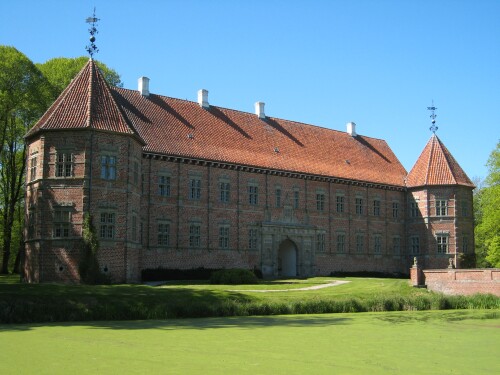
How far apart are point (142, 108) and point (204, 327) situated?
20955 mm

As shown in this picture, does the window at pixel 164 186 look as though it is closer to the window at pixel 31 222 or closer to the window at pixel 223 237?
the window at pixel 223 237

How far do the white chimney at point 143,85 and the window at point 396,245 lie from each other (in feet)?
66.6

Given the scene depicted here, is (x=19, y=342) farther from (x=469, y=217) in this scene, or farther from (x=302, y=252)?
(x=469, y=217)

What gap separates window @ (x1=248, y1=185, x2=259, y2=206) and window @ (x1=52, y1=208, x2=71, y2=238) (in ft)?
39.9

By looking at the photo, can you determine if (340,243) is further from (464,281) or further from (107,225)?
(107,225)

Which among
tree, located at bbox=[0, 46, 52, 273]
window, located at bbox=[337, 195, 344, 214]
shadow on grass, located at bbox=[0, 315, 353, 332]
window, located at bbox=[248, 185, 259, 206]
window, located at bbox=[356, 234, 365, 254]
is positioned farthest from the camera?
window, located at bbox=[356, 234, 365, 254]

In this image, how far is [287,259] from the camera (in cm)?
3981

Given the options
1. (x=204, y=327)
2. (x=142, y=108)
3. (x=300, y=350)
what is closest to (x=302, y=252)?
(x=142, y=108)

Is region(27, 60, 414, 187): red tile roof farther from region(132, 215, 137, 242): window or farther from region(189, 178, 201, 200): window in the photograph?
region(132, 215, 137, 242): window

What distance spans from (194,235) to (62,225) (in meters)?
8.53

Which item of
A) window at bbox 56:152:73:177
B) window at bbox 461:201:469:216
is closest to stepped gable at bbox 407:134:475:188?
window at bbox 461:201:469:216

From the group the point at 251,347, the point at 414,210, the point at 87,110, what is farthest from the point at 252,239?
the point at 251,347

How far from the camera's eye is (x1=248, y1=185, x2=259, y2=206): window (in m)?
36.6

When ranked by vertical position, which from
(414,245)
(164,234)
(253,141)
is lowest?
(414,245)
